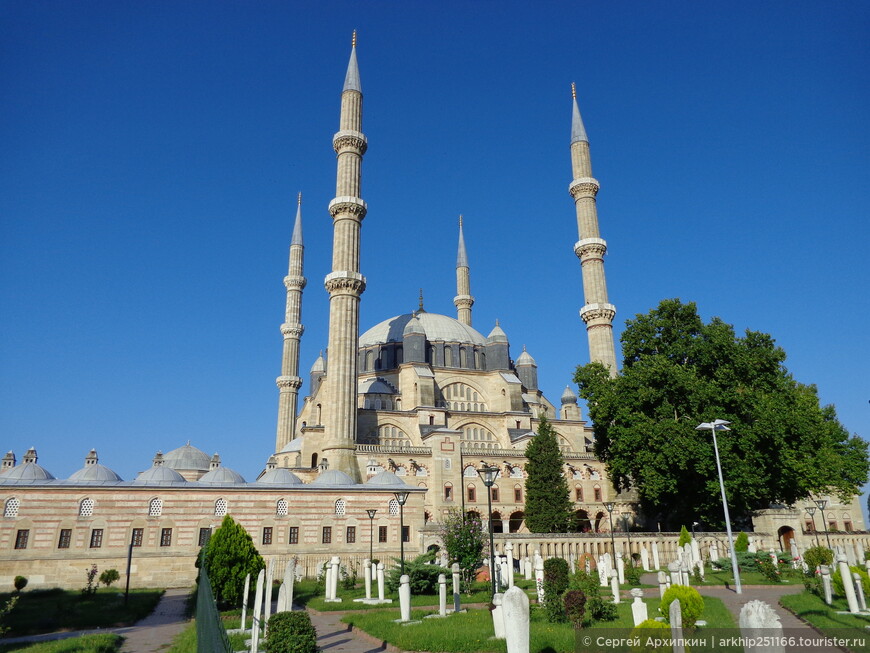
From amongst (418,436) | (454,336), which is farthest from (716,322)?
(454,336)

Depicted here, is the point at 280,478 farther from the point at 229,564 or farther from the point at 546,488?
the point at 546,488

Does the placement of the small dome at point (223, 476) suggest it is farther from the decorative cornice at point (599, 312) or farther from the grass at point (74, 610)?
the decorative cornice at point (599, 312)

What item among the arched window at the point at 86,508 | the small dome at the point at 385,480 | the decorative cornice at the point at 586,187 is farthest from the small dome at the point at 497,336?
the arched window at the point at 86,508

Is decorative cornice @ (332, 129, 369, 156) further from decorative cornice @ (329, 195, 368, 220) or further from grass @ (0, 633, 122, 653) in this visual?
grass @ (0, 633, 122, 653)

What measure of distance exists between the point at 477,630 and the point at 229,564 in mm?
7965

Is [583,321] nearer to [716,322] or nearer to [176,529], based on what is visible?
[716,322]

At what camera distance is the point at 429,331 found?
155 feet

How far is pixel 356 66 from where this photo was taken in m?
40.3

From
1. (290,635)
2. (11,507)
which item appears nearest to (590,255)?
(11,507)

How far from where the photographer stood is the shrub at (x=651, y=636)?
652 cm

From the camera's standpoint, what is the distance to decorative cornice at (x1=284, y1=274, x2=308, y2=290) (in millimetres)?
48344

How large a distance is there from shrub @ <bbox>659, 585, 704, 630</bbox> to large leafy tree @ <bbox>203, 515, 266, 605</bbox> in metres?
10.5

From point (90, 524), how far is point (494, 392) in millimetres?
28601

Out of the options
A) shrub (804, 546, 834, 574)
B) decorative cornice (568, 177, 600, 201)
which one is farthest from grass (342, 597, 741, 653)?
decorative cornice (568, 177, 600, 201)
